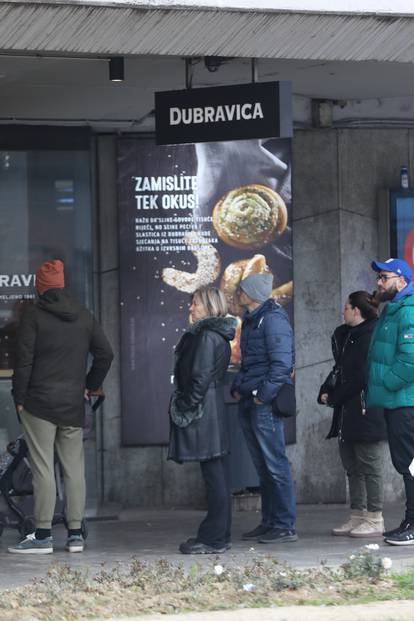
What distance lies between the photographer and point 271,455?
934cm

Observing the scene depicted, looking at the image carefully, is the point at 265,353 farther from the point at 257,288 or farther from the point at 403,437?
the point at 403,437

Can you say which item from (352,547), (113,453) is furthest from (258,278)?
(113,453)

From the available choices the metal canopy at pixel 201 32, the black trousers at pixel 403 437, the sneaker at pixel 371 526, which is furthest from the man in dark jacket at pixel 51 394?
the black trousers at pixel 403 437

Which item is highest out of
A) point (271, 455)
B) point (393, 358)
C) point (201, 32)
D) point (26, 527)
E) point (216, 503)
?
point (201, 32)

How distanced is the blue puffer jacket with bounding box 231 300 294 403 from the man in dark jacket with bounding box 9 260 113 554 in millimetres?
1051

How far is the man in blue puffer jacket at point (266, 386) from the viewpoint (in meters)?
9.20

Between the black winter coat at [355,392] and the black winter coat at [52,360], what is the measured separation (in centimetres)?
181

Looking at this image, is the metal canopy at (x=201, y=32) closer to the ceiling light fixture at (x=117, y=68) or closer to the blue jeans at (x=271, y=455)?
the ceiling light fixture at (x=117, y=68)

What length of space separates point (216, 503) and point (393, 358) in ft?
4.82

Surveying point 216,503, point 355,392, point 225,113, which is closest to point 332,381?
point 355,392

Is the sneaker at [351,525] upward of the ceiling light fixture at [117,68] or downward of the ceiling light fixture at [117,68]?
downward

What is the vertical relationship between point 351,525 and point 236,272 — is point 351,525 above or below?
below

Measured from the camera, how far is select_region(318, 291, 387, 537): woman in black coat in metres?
9.66

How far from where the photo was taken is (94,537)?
32.8 ft
